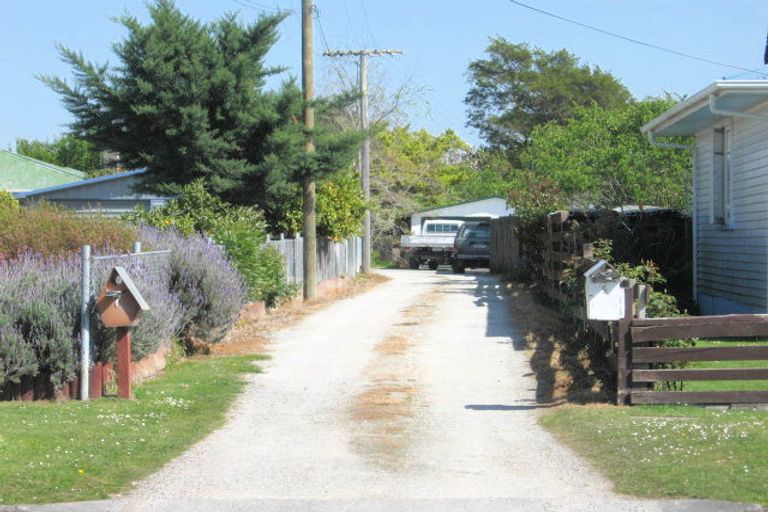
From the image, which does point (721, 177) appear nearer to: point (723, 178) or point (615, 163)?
point (723, 178)

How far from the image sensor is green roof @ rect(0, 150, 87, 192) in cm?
4000

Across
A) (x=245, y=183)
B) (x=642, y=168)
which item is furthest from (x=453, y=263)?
(x=245, y=183)

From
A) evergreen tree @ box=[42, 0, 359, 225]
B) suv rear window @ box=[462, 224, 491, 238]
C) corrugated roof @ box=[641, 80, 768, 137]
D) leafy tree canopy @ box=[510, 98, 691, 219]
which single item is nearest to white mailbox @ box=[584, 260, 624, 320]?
corrugated roof @ box=[641, 80, 768, 137]

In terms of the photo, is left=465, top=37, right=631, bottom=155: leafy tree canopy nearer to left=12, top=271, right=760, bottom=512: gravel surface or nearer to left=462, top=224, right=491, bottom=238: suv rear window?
left=462, top=224, right=491, bottom=238: suv rear window

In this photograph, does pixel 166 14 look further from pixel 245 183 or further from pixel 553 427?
pixel 553 427

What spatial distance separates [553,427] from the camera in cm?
942

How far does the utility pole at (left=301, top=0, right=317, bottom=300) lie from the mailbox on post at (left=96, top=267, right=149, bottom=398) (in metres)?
12.2

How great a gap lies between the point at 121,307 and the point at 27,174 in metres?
33.1

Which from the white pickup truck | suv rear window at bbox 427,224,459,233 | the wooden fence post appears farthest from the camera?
suv rear window at bbox 427,224,459,233

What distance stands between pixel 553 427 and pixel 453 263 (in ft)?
92.6

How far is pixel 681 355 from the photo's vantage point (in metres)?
9.71

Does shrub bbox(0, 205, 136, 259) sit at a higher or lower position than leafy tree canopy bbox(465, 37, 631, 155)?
lower

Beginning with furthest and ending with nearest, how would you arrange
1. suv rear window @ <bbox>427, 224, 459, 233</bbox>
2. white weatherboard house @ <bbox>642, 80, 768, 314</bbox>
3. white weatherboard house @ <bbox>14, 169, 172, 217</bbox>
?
suv rear window @ <bbox>427, 224, 459, 233</bbox> < white weatherboard house @ <bbox>14, 169, 172, 217</bbox> < white weatherboard house @ <bbox>642, 80, 768, 314</bbox>

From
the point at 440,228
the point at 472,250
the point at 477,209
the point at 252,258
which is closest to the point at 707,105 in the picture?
the point at 252,258
